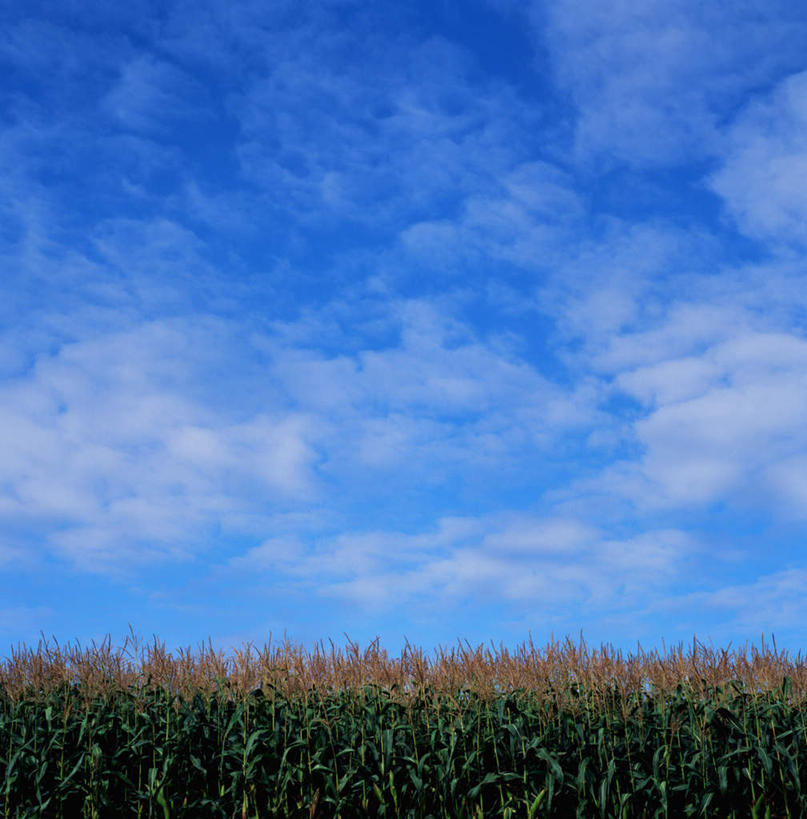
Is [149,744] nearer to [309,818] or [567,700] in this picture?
[309,818]

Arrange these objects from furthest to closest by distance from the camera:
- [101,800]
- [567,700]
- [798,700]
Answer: [798,700]
[567,700]
[101,800]

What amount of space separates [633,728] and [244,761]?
5.57m

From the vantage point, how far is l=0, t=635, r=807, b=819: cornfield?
10.9m

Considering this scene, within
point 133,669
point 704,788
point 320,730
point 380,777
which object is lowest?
point 704,788

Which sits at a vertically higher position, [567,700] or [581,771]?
[567,700]

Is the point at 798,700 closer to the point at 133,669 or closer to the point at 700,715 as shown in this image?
the point at 700,715

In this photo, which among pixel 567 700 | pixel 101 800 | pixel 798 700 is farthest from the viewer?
pixel 798 700

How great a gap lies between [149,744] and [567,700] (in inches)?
245

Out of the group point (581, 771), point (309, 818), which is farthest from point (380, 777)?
point (581, 771)

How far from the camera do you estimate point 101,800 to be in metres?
11.3

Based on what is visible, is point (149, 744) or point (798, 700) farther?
point (798, 700)

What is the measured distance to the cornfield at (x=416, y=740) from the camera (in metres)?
10.9

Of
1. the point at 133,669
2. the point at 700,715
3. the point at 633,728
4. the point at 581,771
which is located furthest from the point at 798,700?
the point at 133,669

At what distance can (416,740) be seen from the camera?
1152cm
